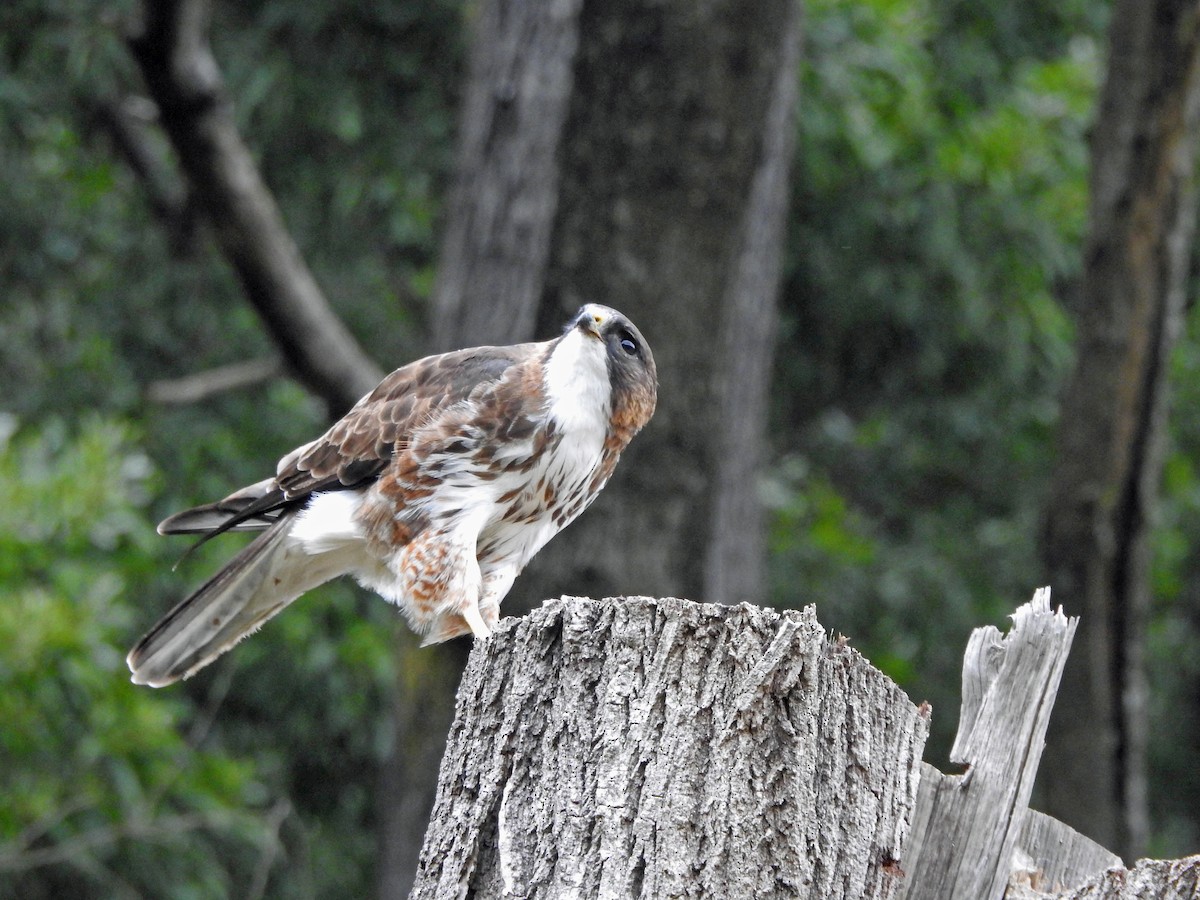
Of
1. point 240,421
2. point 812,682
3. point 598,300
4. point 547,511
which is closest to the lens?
point 812,682

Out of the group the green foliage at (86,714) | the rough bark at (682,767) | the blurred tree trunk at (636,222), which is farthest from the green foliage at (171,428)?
the rough bark at (682,767)

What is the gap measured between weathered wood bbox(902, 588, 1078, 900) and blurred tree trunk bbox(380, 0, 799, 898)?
279cm

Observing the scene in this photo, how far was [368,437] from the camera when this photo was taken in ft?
13.3

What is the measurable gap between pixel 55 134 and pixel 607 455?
5.83 m

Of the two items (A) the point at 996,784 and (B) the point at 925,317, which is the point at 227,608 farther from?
(B) the point at 925,317

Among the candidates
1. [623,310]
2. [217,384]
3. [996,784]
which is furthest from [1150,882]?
[217,384]

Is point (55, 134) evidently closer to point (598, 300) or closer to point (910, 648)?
point (598, 300)

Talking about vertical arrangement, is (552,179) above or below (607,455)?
above

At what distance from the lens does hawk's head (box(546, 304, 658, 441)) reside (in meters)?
3.75

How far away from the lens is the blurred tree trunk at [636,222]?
208 inches

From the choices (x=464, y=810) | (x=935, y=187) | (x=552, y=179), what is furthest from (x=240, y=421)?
(x=464, y=810)

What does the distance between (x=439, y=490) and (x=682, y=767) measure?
1878 mm

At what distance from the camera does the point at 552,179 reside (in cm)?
544

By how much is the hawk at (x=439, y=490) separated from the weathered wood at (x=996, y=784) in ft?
5.04
